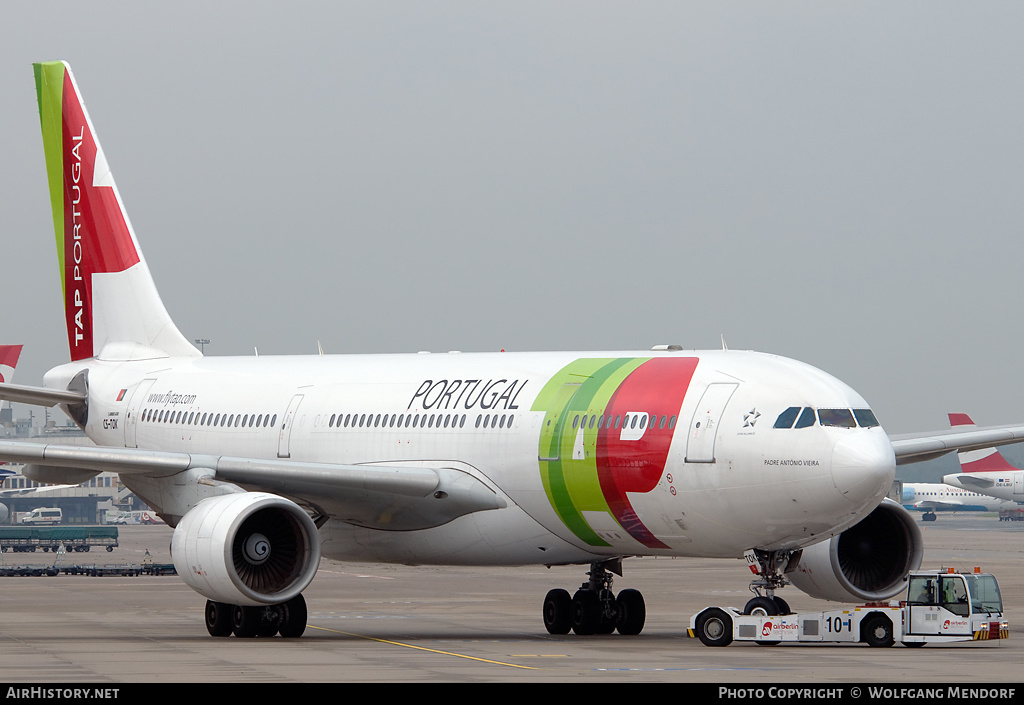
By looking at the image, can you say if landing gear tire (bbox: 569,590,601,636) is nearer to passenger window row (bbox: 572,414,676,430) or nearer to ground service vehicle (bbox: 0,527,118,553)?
passenger window row (bbox: 572,414,676,430)

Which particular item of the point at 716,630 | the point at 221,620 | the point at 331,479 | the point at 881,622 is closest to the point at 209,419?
the point at 221,620

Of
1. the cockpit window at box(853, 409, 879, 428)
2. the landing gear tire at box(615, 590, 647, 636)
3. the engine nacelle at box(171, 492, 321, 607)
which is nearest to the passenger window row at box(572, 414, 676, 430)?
the cockpit window at box(853, 409, 879, 428)

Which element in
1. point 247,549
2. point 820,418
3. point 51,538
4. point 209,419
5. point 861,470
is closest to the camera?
point 861,470

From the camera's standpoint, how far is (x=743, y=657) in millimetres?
20312

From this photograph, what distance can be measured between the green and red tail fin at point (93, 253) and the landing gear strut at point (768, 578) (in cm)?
1457

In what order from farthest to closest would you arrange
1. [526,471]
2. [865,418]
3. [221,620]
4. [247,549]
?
[221,620] < [526,471] < [247,549] < [865,418]

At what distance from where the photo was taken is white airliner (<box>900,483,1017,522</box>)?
471 feet

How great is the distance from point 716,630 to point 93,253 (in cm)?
1763

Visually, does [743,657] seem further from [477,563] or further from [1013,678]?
[477,563]

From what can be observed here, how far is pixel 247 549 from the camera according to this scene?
24.1 m

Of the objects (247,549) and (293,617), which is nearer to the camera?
(247,549)

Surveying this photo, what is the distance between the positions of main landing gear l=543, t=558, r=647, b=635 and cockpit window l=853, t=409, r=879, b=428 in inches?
223

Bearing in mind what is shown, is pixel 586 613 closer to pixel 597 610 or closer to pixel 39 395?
pixel 597 610

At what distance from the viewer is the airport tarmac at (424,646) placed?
60.2 feet
